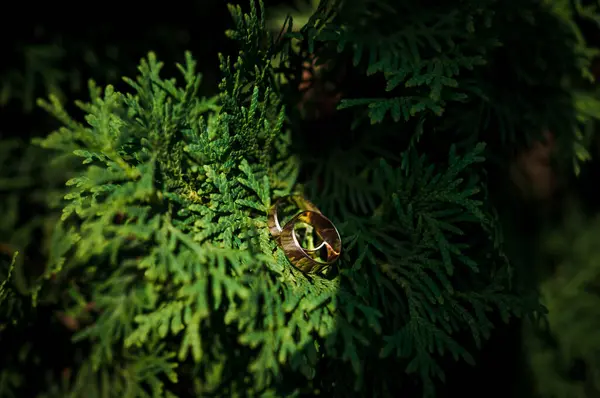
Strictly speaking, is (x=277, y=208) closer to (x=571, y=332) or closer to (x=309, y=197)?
(x=309, y=197)

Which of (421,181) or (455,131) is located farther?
(455,131)

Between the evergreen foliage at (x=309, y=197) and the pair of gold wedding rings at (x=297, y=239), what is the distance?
3 centimetres

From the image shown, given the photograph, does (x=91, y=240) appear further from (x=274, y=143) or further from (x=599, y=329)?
(x=599, y=329)

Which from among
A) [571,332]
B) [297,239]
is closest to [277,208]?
[297,239]

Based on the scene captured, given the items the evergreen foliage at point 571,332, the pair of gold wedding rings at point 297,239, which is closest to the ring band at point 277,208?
the pair of gold wedding rings at point 297,239

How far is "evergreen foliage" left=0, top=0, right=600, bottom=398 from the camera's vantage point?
1.04m

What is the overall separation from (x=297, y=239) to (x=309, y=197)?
199 mm

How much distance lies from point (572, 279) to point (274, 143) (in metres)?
1.57

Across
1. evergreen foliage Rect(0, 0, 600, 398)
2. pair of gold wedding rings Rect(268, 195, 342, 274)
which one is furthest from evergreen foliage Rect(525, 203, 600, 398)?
pair of gold wedding rings Rect(268, 195, 342, 274)

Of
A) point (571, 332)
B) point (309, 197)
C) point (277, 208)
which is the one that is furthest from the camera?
point (571, 332)

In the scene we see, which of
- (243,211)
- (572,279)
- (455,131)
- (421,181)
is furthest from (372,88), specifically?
(572,279)

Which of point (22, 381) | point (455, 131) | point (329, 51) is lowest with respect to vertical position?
point (22, 381)

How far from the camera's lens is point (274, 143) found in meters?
1.31

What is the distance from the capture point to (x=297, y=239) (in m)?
1.23
